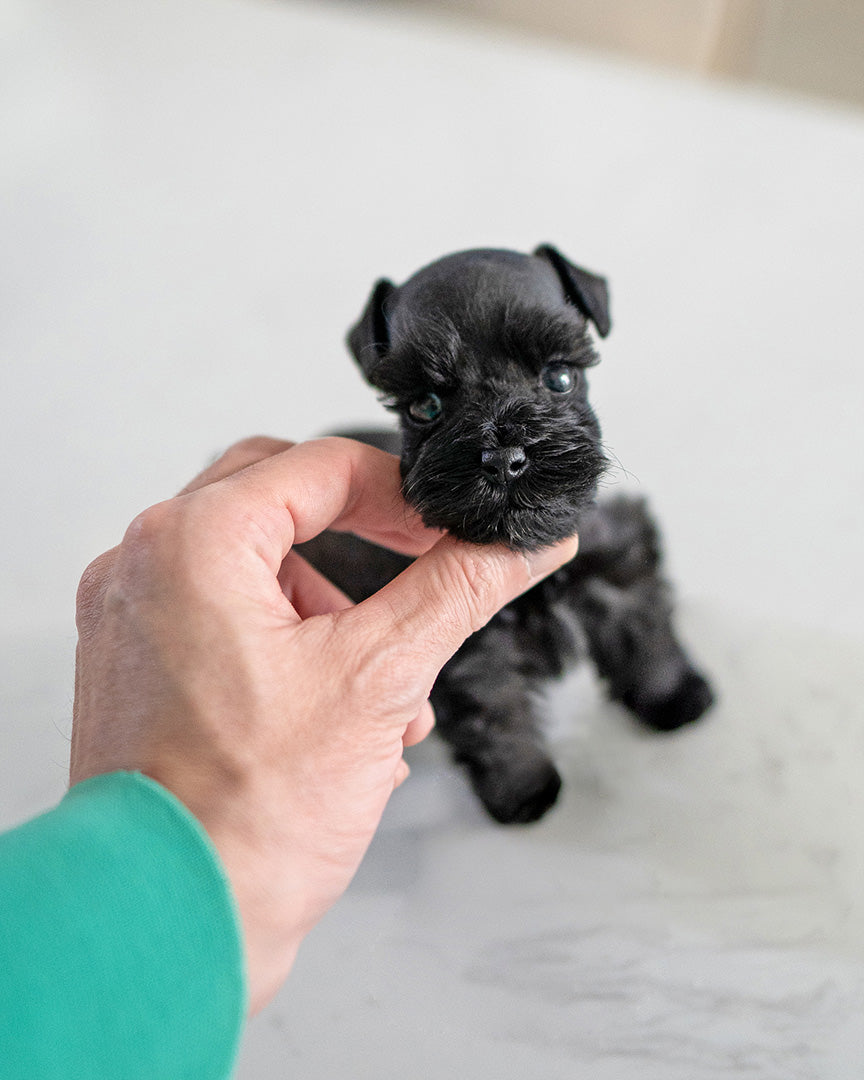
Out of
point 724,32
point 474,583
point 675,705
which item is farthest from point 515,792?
point 724,32

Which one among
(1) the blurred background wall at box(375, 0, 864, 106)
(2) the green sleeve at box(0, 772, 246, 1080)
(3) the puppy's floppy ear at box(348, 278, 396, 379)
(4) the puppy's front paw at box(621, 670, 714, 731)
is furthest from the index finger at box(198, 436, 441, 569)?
(1) the blurred background wall at box(375, 0, 864, 106)

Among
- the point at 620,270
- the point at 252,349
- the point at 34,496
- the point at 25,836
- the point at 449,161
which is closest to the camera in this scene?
the point at 25,836

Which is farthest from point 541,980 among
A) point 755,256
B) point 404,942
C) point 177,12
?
point 177,12

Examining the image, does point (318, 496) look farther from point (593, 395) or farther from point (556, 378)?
point (593, 395)

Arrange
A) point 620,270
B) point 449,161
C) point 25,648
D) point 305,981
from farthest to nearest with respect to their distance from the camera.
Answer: point 449,161 < point 620,270 < point 25,648 < point 305,981

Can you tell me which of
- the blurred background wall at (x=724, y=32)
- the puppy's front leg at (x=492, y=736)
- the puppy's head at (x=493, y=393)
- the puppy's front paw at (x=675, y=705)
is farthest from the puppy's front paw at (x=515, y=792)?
the blurred background wall at (x=724, y=32)

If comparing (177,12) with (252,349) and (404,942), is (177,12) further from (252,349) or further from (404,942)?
(404,942)
